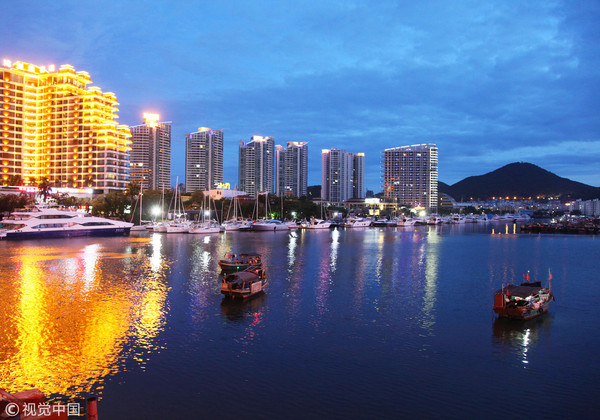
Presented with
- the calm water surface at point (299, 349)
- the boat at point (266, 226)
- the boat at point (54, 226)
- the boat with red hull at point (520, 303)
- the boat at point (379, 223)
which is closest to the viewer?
the calm water surface at point (299, 349)

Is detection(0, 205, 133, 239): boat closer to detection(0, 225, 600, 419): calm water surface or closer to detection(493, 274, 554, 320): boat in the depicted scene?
detection(0, 225, 600, 419): calm water surface

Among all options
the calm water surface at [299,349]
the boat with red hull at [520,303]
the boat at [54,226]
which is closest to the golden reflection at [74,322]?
the calm water surface at [299,349]

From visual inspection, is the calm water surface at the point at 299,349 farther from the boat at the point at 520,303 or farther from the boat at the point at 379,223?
the boat at the point at 379,223

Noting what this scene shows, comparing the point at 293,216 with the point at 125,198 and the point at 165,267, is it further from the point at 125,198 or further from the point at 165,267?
the point at 165,267

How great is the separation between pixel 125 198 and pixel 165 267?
9038 cm

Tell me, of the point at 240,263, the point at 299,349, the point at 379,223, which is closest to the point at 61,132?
the point at 379,223

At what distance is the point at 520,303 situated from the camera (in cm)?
2466

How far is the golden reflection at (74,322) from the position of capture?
16734mm

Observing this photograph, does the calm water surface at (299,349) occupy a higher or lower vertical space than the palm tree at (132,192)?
lower

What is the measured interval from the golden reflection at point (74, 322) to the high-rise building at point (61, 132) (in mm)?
127656

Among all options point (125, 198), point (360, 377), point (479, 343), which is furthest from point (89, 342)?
point (125, 198)

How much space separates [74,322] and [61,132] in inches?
6514

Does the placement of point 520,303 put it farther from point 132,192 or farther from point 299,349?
point 132,192

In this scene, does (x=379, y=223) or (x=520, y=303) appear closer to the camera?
(x=520, y=303)
